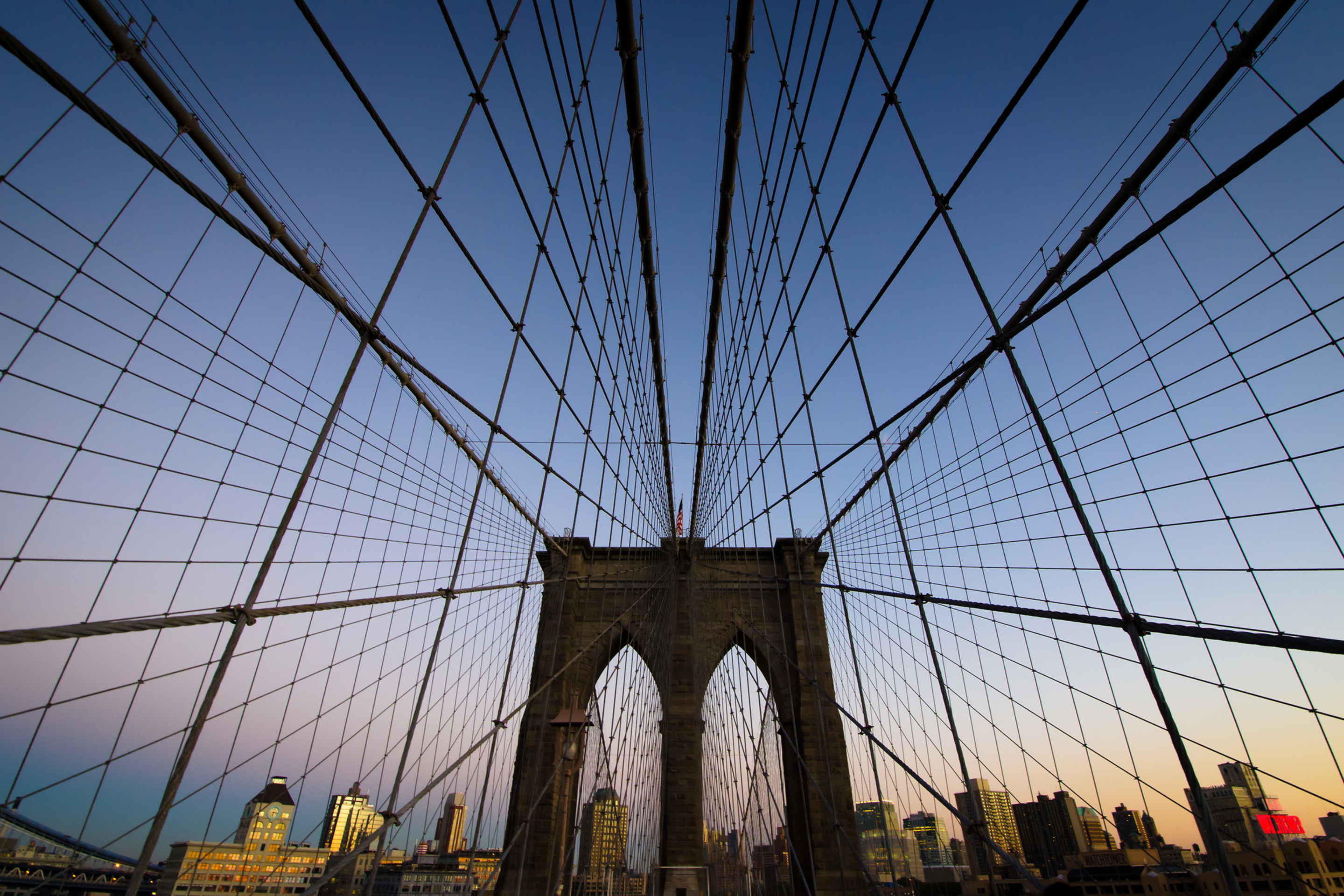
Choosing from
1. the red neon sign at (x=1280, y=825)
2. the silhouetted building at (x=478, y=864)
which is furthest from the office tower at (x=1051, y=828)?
the silhouetted building at (x=478, y=864)

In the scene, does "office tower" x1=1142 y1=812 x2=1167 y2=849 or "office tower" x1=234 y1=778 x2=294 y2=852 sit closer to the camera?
"office tower" x1=1142 y1=812 x2=1167 y2=849

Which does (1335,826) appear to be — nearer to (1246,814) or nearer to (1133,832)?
(1246,814)

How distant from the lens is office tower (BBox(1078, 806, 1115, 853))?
178 inches

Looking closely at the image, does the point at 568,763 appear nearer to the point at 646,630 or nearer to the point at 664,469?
the point at 646,630

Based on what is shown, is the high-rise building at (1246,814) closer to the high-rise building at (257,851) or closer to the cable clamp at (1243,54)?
the cable clamp at (1243,54)

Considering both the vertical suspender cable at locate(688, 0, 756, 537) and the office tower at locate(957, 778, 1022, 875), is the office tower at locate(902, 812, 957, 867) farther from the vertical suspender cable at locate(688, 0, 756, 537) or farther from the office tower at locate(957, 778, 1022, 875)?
the vertical suspender cable at locate(688, 0, 756, 537)

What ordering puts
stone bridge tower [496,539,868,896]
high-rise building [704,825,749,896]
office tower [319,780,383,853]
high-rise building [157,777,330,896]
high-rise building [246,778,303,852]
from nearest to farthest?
high-rise building [157,777,330,896]
high-rise building [246,778,303,852]
office tower [319,780,383,853]
high-rise building [704,825,749,896]
stone bridge tower [496,539,868,896]

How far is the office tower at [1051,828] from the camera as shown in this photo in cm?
464

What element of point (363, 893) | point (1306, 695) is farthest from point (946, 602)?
point (363, 893)

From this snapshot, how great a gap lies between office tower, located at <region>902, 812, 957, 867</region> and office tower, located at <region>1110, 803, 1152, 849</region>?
1452mm

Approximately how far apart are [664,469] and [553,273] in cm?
1335

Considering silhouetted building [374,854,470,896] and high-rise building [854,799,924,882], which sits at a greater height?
high-rise building [854,799,924,882]

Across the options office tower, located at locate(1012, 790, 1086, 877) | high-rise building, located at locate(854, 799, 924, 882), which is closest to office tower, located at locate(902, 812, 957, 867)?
high-rise building, located at locate(854, 799, 924, 882)

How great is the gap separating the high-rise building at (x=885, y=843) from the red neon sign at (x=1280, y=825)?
2.30 meters
